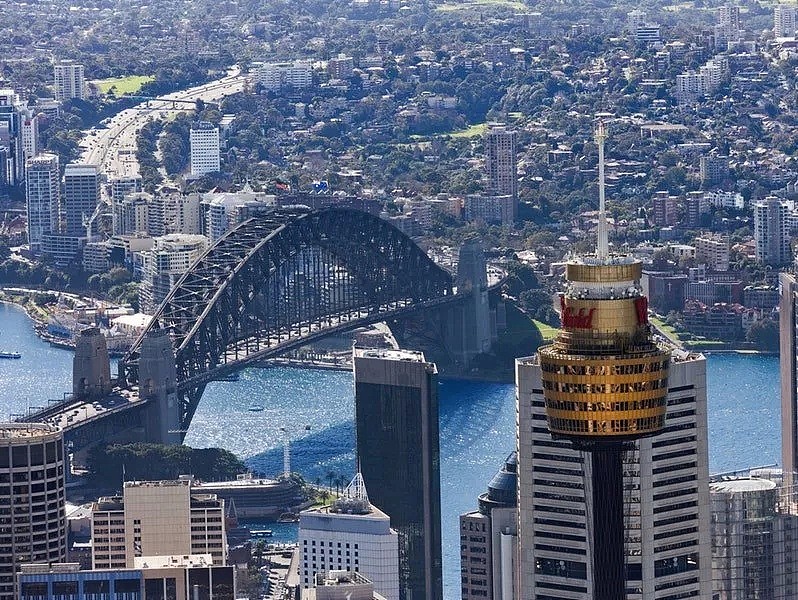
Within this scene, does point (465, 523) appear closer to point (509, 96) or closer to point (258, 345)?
point (258, 345)

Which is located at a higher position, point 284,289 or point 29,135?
point 29,135

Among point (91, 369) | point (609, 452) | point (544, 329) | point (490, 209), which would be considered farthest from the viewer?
point (490, 209)

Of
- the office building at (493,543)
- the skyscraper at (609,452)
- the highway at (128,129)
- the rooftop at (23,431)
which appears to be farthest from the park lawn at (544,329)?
the skyscraper at (609,452)

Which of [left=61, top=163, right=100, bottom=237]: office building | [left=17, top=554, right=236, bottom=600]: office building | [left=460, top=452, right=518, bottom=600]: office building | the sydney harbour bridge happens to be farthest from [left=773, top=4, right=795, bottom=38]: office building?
[left=17, top=554, right=236, bottom=600]: office building

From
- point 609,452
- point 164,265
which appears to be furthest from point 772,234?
point 609,452

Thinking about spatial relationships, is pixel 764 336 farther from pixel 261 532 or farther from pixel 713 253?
pixel 261 532

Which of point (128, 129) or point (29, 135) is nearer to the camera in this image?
point (29, 135)

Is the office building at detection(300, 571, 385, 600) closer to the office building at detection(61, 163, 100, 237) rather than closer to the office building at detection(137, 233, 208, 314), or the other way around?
the office building at detection(137, 233, 208, 314)

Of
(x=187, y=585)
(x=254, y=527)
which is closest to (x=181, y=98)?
(x=254, y=527)
